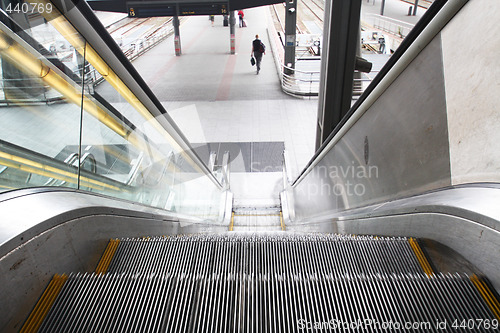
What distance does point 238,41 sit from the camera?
65.6 feet

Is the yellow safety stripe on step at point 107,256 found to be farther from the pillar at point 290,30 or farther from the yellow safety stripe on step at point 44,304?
the pillar at point 290,30

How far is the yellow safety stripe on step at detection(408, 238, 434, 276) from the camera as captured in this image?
149cm

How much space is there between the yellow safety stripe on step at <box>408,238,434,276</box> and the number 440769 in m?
2.60

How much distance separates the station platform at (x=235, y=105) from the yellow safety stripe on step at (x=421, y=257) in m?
2.69

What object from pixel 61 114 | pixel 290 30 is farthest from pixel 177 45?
pixel 61 114

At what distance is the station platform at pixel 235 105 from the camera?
8463 mm

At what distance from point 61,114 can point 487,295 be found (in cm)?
263

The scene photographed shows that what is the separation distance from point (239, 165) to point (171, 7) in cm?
726

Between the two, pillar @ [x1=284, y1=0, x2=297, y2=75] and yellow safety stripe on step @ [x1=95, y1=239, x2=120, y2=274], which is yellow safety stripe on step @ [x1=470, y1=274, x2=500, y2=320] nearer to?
yellow safety stripe on step @ [x1=95, y1=239, x2=120, y2=274]

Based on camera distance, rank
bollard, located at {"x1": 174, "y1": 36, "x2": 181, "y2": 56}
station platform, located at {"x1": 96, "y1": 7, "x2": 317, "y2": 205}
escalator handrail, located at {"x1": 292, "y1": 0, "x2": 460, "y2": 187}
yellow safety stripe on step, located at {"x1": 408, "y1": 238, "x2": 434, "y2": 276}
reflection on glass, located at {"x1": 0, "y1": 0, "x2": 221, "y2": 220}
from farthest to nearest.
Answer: bollard, located at {"x1": 174, "y1": 36, "x2": 181, "y2": 56} → station platform, located at {"x1": 96, "y1": 7, "x2": 317, "y2": 205} → reflection on glass, located at {"x1": 0, "y1": 0, "x2": 221, "y2": 220} → escalator handrail, located at {"x1": 292, "y1": 0, "x2": 460, "y2": 187} → yellow safety stripe on step, located at {"x1": 408, "y1": 238, "x2": 434, "y2": 276}

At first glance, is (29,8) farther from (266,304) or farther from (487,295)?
(487,295)

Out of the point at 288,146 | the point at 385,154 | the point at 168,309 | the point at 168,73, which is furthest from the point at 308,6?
the point at 168,309

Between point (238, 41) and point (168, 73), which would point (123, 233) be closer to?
point (168, 73)

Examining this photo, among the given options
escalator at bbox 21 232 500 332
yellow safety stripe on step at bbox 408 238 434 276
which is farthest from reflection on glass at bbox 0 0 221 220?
yellow safety stripe on step at bbox 408 238 434 276
